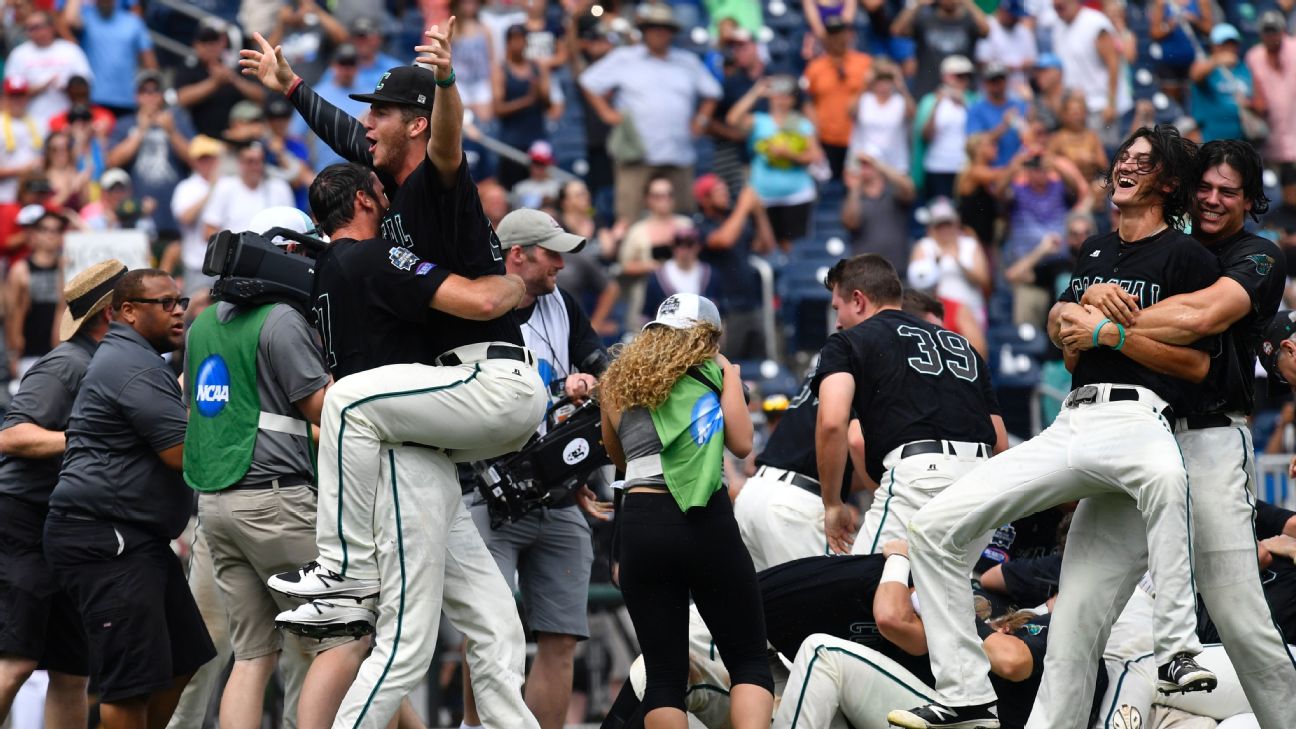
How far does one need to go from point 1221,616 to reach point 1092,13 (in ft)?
38.4

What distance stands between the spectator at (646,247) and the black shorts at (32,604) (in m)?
6.59

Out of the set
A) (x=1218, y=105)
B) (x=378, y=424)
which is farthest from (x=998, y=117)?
(x=378, y=424)

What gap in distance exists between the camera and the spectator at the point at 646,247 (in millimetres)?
13727

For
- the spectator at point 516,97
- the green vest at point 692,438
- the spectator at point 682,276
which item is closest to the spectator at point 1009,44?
the spectator at point 516,97

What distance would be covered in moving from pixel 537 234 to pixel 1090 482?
2865mm

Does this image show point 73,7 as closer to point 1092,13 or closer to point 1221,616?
point 1092,13

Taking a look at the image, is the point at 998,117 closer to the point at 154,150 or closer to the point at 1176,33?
the point at 1176,33

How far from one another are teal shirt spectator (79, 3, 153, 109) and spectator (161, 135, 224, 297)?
6.09 feet

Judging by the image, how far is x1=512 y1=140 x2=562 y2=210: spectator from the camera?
14180 millimetres

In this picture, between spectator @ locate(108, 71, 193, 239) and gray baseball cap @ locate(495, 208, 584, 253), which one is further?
spectator @ locate(108, 71, 193, 239)

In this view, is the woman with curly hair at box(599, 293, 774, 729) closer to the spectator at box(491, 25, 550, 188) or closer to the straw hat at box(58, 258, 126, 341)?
the straw hat at box(58, 258, 126, 341)

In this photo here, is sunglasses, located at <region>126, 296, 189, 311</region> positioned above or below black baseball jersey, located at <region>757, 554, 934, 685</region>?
above

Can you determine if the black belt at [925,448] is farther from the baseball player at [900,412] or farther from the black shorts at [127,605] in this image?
the black shorts at [127,605]

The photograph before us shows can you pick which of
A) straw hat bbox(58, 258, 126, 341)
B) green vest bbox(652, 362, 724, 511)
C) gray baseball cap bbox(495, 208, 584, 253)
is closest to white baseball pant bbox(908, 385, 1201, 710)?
green vest bbox(652, 362, 724, 511)
